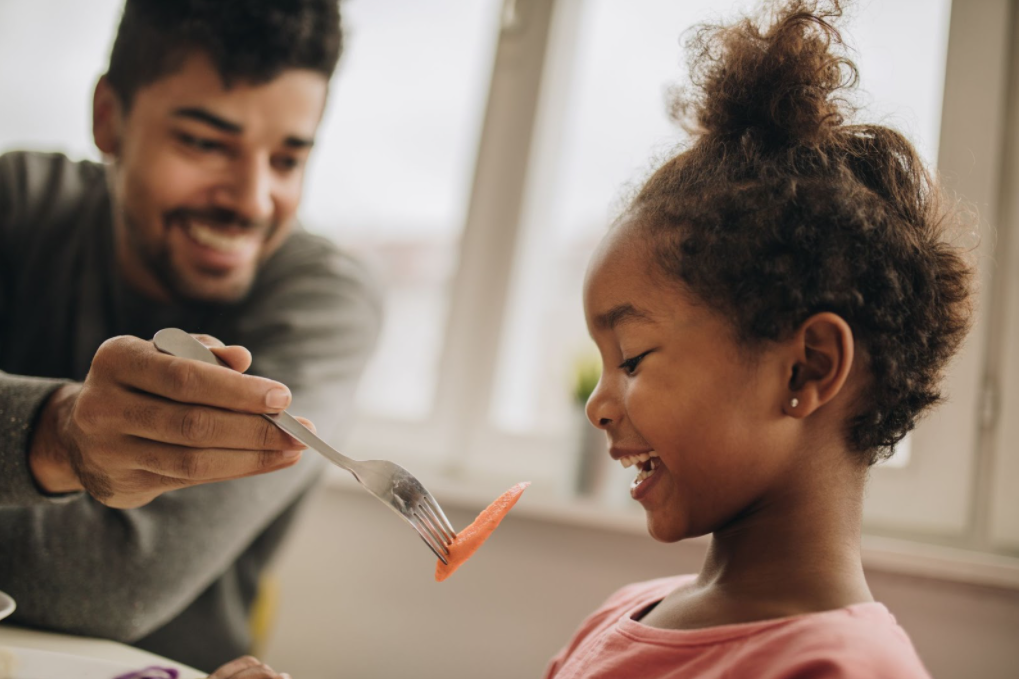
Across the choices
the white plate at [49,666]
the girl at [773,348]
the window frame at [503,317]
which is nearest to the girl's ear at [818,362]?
the girl at [773,348]

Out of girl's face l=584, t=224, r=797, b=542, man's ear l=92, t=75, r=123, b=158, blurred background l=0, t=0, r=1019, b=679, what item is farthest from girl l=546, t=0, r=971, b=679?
man's ear l=92, t=75, r=123, b=158

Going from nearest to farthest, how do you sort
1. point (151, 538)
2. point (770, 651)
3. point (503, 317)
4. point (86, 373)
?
1. point (770, 651)
2. point (151, 538)
3. point (86, 373)
4. point (503, 317)

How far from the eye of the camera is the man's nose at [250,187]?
1.25 m

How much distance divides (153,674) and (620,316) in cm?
52

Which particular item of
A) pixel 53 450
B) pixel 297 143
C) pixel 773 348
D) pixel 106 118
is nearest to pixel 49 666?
pixel 53 450

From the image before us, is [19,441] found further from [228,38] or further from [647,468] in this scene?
[228,38]

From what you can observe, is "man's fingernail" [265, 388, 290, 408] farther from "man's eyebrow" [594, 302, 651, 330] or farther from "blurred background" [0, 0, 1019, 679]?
"blurred background" [0, 0, 1019, 679]

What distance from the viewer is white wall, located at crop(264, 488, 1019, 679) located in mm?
1040

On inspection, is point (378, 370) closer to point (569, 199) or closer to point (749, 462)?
point (569, 199)

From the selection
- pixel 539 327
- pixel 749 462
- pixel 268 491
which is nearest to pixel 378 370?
pixel 539 327

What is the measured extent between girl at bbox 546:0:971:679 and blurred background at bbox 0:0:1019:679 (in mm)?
119

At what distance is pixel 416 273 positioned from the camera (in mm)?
1854

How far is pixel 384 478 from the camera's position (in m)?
0.61

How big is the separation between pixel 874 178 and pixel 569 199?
1.05 metres
